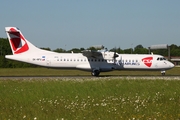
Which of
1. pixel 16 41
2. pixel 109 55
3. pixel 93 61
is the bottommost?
pixel 93 61

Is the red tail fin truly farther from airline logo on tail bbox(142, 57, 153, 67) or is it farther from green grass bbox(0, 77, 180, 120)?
green grass bbox(0, 77, 180, 120)

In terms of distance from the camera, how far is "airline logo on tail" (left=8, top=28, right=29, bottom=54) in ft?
127

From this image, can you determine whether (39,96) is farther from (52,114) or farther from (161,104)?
(161,104)

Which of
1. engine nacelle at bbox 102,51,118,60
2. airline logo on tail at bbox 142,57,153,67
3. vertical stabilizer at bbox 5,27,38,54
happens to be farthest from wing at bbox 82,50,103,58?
vertical stabilizer at bbox 5,27,38,54

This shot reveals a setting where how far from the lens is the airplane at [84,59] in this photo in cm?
3806

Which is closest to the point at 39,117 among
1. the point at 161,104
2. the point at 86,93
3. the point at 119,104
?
the point at 119,104

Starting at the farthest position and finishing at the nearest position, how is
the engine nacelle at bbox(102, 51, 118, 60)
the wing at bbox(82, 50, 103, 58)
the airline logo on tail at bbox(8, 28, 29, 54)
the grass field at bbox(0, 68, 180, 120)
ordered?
the airline logo on tail at bbox(8, 28, 29, 54), the wing at bbox(82, 50, 103, 58), the engine nacelle at bbox(102, 51, 118, 60), the grass field at bbox(0, 68, 180, 120)

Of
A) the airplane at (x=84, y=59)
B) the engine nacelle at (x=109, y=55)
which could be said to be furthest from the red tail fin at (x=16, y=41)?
the engine nacelle at (x=109, y=55)

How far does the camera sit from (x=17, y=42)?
127 feet

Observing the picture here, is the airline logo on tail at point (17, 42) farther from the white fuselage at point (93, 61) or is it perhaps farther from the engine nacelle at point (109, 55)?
the engine nacelle at point (109, 55)

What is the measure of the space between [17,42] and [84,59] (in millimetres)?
8304

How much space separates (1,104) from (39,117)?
3.74 metres

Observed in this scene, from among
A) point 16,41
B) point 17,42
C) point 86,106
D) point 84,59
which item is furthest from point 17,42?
point 86,106

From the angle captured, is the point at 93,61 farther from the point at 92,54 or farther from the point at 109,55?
the point at 109,55
